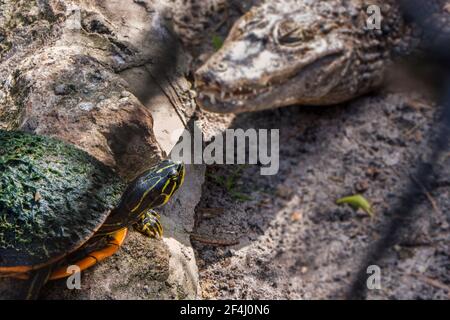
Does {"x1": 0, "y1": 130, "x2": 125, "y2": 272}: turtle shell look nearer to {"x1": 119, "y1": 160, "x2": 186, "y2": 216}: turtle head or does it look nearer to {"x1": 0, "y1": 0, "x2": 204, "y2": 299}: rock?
{"x1": 119, "y1": 160, "x2": 186, "y2": 216}: turtle head

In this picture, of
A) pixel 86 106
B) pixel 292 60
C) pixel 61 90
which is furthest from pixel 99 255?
pixel 292 60

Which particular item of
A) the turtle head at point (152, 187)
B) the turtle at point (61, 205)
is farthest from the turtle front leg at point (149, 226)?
the turtle head at point (152, 187)

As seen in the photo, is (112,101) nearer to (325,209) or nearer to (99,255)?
(99,255)

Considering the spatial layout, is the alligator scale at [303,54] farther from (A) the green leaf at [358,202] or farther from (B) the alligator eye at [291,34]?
(A) the green leaf at [358,202]

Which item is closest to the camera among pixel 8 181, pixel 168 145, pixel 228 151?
pixel 8 181

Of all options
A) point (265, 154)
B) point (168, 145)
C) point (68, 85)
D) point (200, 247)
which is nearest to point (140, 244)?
point (200, 247)

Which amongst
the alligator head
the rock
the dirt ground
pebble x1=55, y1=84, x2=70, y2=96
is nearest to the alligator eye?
the alligator head

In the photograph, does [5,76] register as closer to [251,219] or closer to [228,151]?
[228,151]
